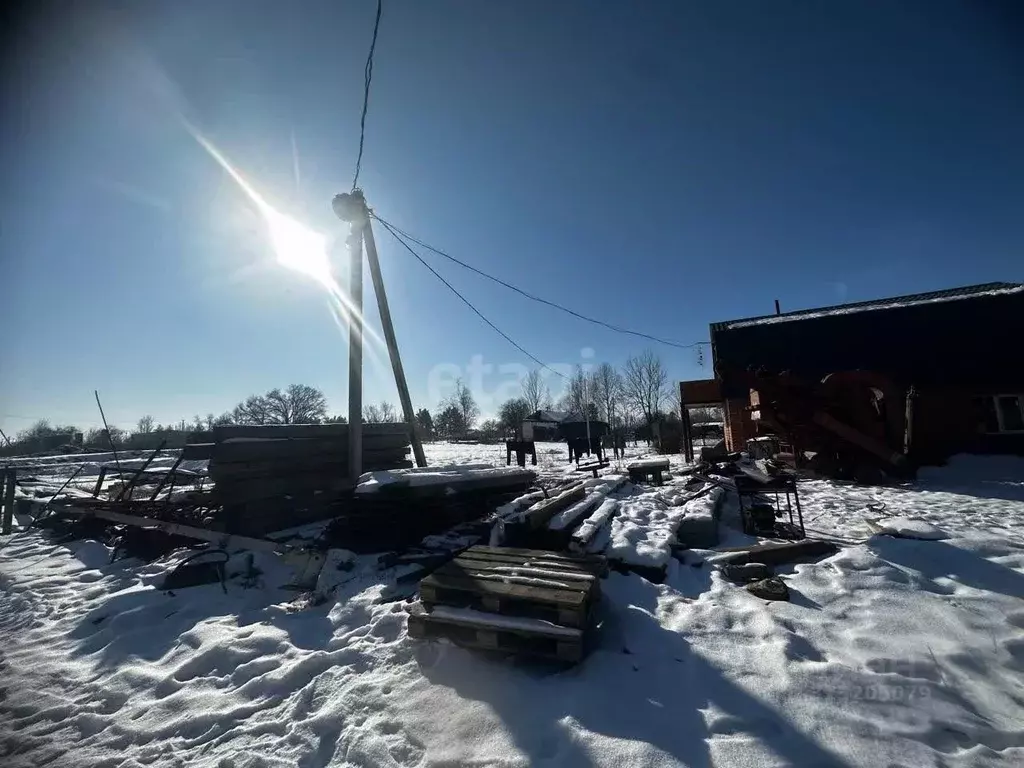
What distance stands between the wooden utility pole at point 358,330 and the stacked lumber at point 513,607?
429 cm

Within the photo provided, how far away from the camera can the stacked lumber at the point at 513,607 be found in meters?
2.95

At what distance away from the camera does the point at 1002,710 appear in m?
2.29

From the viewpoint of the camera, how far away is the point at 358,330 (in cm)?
743

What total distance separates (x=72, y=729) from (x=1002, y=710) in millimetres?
5717

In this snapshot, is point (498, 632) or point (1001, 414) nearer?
point (498, 632)

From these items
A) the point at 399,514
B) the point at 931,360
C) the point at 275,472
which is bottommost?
the point at 399,514

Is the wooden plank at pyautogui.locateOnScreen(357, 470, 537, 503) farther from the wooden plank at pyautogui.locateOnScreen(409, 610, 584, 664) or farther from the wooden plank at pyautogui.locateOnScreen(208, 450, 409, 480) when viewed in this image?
the wooden plank at pyautogui.locateOnScreen(409, 610, 584, 664)

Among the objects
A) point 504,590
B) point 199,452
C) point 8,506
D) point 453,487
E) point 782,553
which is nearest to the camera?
point 504,590

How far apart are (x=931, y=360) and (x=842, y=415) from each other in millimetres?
5644

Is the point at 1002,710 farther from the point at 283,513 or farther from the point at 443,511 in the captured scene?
the point at 283,513

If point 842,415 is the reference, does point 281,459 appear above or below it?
below

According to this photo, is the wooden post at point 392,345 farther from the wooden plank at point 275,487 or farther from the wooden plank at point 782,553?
the wooden plank at point 782,553

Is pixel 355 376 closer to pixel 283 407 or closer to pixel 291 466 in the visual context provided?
pixel 291 466

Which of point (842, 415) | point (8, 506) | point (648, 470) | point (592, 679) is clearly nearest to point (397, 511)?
point (592, 679)
